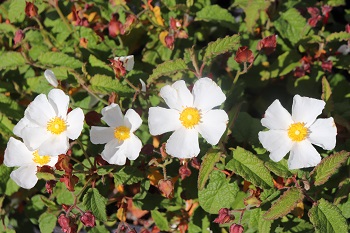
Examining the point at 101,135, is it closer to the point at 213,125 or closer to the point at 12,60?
the point at 213,125

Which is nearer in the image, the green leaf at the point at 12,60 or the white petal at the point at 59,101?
the white petal at the point at 59,101

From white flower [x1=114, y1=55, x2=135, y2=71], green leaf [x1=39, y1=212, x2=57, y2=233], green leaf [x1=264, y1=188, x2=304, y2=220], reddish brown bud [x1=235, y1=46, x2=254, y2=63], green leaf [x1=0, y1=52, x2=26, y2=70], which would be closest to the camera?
green leaf [x1=264, y1=188, x2=304, y2=220]

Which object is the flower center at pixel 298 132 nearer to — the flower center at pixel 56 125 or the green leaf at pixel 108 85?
the green leaf at pixel 108 85

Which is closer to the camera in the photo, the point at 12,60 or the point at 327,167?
the point at 327,167

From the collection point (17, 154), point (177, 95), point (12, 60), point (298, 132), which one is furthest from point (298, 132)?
point (12, 60)

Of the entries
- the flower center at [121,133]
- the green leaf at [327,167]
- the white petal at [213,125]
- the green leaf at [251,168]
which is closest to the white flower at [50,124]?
the flower center at [121,133]

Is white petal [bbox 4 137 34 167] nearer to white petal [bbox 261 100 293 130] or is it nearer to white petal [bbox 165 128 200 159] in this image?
→ white petal [bbox 165 128 200 159]

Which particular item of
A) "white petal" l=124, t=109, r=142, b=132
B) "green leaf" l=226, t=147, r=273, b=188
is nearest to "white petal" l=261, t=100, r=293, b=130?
"green leaf" l=226, t=147, r=273, b=188
